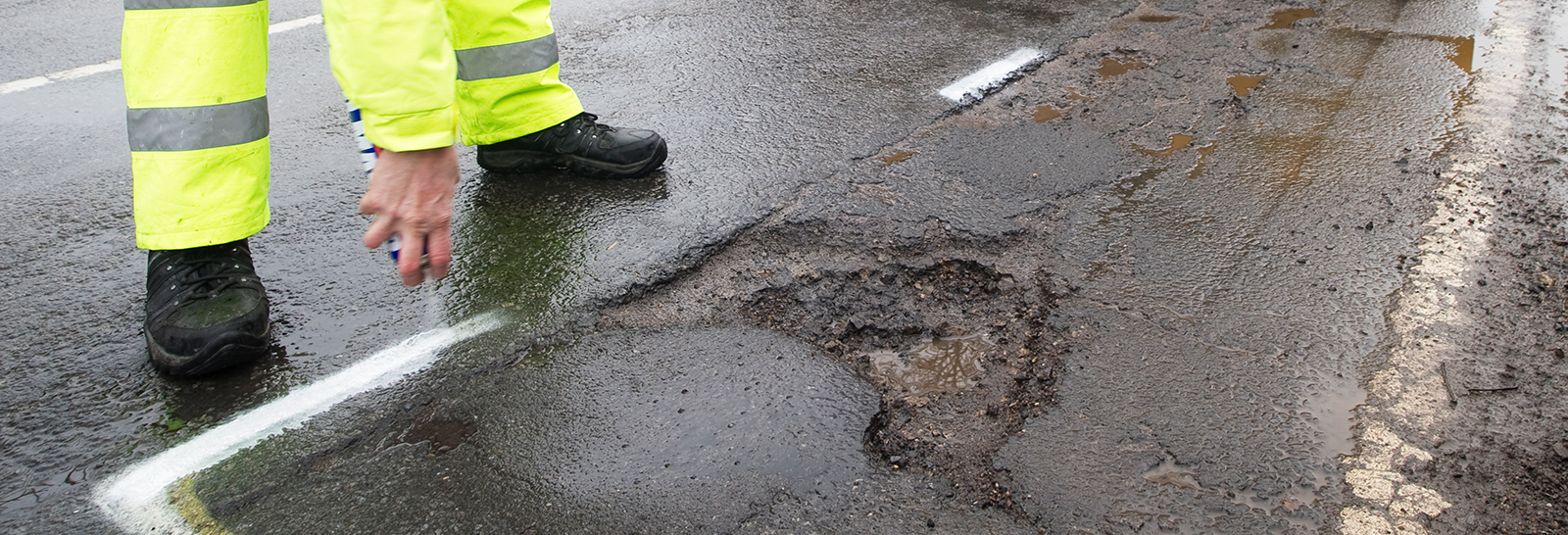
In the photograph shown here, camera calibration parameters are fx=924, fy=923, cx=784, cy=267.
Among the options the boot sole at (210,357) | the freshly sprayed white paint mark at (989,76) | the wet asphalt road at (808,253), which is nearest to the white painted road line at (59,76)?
the wet asphalt road at (808,253)

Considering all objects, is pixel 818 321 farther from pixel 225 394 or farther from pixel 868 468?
pixel 225 394

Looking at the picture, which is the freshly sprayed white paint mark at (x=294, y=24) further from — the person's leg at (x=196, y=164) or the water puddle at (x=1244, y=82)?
the water puddle at (x=1244, y=82)

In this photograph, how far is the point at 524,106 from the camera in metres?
2.85

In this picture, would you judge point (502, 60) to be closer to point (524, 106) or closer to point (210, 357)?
point (524, 106)

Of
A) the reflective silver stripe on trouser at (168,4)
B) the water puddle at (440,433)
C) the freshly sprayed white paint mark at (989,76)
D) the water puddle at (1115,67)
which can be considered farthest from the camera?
the water puddle at (1115,67)

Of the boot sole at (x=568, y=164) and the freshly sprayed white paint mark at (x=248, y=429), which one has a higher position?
the boot sole at (x=568, y=164)

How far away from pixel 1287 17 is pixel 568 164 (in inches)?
138

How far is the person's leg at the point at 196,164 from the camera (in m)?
1.99

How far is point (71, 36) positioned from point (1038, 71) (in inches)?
167

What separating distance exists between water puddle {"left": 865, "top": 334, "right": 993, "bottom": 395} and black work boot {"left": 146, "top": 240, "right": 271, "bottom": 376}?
1.39m

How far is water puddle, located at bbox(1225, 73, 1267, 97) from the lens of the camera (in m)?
3.56

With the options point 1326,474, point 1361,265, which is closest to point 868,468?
point 1326,474

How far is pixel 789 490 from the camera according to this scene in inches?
68.4

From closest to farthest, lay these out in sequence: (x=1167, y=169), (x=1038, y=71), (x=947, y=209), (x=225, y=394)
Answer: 1. (x=225, y=394)
2. (x=947, y=209)
3. (x=1167, y=169)
4. (x=1038, y=71)
